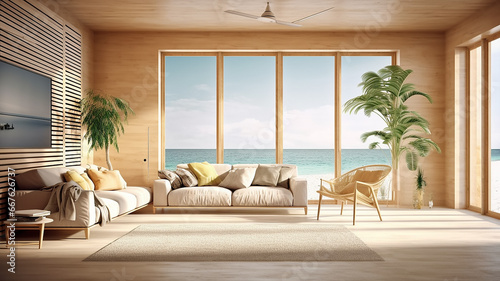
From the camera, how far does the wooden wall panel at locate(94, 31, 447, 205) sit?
26.9ft

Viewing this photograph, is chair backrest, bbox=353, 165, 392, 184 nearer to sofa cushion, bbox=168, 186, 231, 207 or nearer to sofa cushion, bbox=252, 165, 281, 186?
sofa cushion, bbox=252, 165, 281, 186

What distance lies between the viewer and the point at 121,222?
21.4 ft

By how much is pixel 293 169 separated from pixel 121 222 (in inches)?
113

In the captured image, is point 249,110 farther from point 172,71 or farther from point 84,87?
point 84,87

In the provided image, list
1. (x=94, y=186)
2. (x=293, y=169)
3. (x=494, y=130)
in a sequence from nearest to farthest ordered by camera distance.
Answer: (x=94, y=186)
(x=494, y=130)
(x=293, y=169)

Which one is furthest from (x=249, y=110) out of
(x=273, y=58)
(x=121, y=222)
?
(x=121, y=222)

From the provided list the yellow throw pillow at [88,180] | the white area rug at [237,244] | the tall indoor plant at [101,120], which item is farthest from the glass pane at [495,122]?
the yellow throw pillow at [88,180]

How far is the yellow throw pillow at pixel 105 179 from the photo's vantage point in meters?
6.51

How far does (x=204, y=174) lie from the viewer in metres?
7.55

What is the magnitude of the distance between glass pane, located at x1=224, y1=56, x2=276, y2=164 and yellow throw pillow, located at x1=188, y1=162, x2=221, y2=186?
1.69m

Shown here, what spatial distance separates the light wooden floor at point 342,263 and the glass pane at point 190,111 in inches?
116

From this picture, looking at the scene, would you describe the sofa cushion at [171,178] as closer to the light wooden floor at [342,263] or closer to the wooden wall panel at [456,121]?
the light wooden floor at [342,263]

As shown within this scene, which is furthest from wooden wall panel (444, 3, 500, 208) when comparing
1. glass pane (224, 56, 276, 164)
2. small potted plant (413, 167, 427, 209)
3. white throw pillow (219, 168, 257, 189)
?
white throw pillow (219, 168, 257, 189)

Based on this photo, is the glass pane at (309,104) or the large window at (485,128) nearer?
the large window at (485,128)
